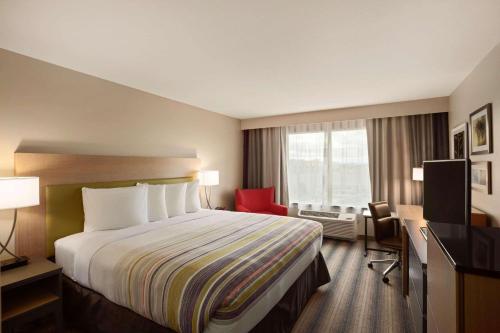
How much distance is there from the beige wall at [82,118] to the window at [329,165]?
196 centimetres

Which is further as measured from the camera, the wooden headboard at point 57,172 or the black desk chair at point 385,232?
the black desk chair at point 385,232

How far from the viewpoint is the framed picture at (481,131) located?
7.61 ft

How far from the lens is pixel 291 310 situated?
7.07 ft

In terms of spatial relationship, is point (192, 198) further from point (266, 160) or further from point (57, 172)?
point (266, 160)

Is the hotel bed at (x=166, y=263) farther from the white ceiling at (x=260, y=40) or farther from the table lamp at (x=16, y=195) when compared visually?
the white ceiling at (x=260, y=40)

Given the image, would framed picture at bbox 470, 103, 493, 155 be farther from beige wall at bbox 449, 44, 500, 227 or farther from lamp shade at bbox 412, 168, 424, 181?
lamp shade at bbox 412, 168, 424, 181

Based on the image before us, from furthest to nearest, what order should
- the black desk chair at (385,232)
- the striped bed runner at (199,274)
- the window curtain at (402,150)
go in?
the window curtain at (402,150)
the black desk chair at (385,232)
the striped bed runner at (199,274)

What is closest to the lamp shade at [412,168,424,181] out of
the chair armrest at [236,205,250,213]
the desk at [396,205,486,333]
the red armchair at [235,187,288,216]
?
the desk at [396,205,486,333]

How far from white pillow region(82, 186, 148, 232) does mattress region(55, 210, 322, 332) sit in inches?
4.0

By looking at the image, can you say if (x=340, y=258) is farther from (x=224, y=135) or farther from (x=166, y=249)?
(x=224, y=135)

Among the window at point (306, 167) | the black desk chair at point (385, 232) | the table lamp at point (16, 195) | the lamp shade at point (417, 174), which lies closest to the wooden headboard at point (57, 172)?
the table lamp at point (16, 195)

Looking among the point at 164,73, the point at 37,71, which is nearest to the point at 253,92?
the point at 164,73

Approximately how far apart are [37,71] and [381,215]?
167 inches

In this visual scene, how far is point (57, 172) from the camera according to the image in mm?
2553
